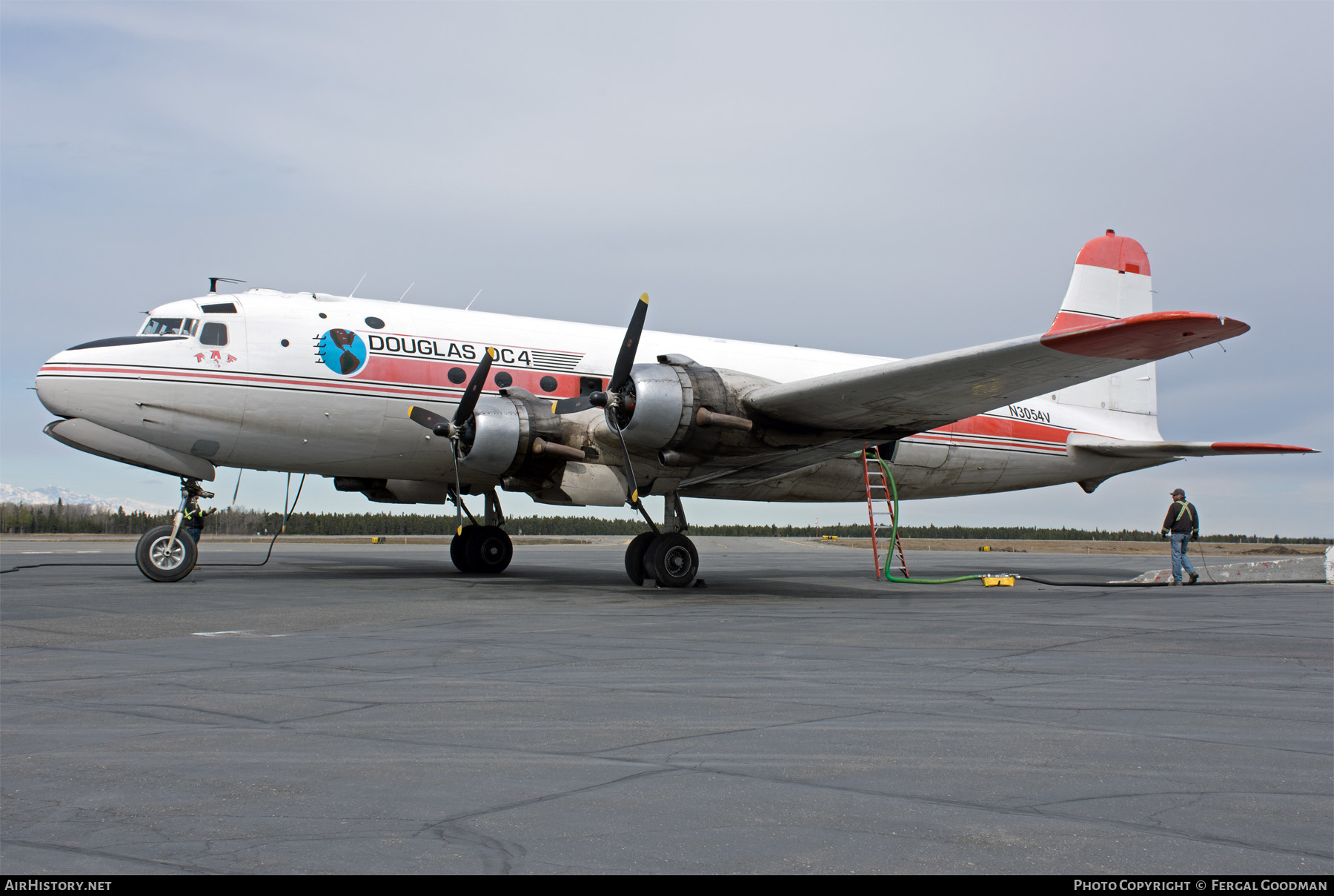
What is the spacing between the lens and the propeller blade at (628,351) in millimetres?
13039

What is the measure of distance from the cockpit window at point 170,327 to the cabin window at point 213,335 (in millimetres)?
149

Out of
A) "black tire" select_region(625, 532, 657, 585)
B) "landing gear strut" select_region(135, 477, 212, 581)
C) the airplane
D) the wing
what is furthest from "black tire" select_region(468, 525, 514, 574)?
the wing

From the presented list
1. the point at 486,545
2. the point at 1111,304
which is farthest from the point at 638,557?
the point at 1111,304

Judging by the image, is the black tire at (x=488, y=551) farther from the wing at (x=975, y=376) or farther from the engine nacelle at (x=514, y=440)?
the wing at (x=975, y=376)

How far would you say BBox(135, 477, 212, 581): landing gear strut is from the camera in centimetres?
1352

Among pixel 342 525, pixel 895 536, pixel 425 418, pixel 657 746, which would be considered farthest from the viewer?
pixel 342 525

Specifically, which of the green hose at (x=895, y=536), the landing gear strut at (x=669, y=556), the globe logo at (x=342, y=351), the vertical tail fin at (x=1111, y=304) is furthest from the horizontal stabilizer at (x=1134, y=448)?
the globe logo at (x=342, y=351)

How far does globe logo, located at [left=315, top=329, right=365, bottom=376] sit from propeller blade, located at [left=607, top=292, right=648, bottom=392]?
448 cm

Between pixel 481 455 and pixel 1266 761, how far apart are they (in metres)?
11.1

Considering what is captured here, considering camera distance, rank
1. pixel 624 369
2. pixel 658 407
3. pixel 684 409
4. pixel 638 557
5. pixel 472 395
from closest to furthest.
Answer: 1. pixel 658 407
2. pixel 684 409
3. pixel 624 369
4. pixel 472 395
5. pixel 638 557

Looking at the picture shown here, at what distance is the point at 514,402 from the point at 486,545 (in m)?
4.72

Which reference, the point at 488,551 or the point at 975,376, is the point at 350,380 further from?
the point at 975,376

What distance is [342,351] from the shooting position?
14742mm
